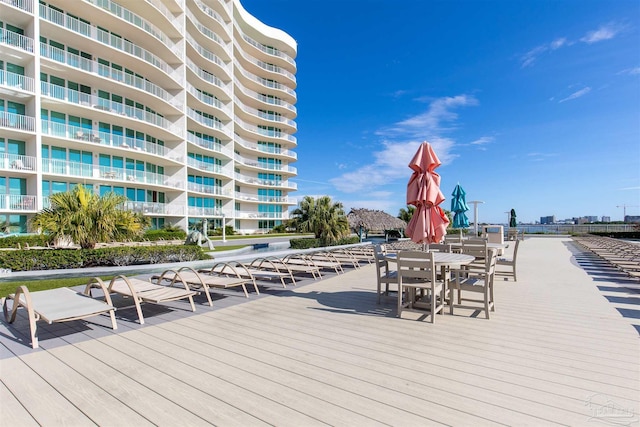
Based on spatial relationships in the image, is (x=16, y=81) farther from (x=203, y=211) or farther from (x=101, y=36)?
(x=203, y=211)

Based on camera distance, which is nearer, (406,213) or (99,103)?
(99,103)

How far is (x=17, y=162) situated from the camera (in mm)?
16781

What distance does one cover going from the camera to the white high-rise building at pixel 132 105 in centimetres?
1731

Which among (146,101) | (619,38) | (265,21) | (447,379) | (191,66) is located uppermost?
(265,21)

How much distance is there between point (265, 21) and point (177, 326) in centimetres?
4819

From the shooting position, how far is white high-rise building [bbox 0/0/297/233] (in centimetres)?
1731

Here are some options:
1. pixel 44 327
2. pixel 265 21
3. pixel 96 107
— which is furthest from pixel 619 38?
pixel 265 21

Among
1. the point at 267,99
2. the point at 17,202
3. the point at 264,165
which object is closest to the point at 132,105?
the point at 17,202

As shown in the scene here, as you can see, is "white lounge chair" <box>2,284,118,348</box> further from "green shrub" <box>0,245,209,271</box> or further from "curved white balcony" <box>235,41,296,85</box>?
"curved white balcony" <box>235,41,296,85</box>

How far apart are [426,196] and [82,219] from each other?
10876 millimetres

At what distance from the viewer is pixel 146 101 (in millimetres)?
23875

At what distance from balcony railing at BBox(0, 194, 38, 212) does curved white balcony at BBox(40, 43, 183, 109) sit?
8.41 meters

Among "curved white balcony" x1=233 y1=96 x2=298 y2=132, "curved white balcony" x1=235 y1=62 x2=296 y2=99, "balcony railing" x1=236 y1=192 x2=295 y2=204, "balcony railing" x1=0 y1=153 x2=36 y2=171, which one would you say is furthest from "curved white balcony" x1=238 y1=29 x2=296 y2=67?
"balcony railing" x1=0 y1=153 x2=36 y2=171

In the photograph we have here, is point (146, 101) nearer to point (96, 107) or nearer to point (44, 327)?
point (96, 107)
